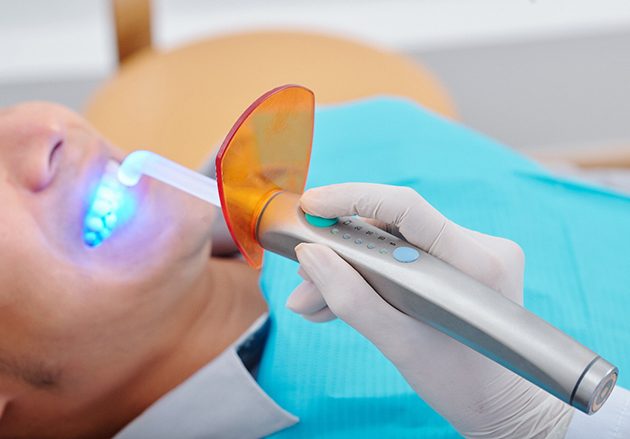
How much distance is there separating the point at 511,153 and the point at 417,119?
6.1 inches

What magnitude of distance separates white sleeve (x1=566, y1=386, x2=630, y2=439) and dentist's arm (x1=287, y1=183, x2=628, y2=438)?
0.05 metres

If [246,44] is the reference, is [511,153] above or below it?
below

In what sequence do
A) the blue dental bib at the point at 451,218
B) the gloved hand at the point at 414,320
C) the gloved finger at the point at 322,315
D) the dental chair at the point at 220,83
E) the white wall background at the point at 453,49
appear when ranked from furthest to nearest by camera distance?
the white wall background at the point at 453,49, the dental chair at the point at 220,83, the blue dental bib at the point at 451,218, the gloved finger at the point at 322,315, the gloved hand at the point at 414,320

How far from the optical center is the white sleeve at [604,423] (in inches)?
31.3

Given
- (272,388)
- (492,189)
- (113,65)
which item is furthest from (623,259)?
(113,65)

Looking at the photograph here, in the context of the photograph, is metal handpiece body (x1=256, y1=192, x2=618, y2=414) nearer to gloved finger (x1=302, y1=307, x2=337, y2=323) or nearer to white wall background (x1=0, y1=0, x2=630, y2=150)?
gloved finger (x1=302, y1=307, x2=337, y2=323)

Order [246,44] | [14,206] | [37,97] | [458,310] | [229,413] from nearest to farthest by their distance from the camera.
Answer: [458,310]
[14,206]
[229,413]
[246,44]
[37,97]

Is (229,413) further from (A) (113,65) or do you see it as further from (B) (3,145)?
(A) (113,65)

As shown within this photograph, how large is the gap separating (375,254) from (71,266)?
37cm

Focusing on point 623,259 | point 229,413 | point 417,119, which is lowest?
point 229,413

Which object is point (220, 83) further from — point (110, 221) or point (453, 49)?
point (453, 49)

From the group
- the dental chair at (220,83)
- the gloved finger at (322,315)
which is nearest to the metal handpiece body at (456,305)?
the gloved finger at (322,315)

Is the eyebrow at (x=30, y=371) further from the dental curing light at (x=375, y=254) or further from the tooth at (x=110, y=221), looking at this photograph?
the dental curing light at (x=375, y=254)

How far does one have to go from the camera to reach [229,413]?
0.98 m
